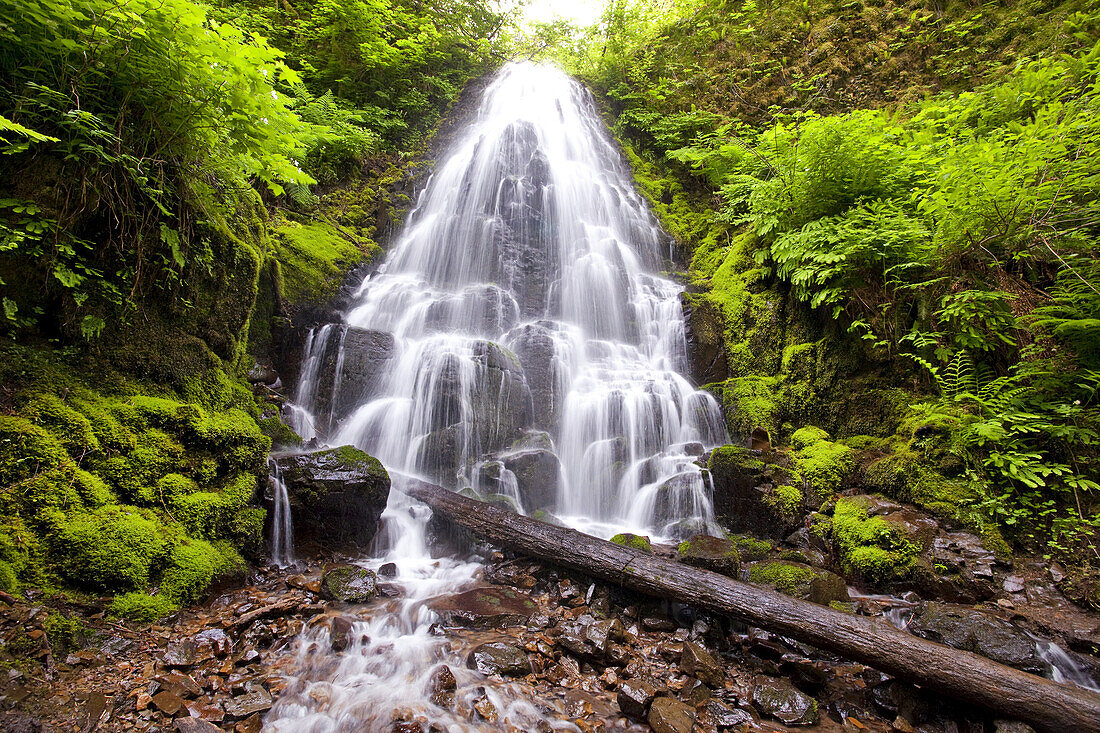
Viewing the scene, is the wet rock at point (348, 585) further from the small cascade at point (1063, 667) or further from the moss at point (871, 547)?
the small cascade at point (1063, 667)

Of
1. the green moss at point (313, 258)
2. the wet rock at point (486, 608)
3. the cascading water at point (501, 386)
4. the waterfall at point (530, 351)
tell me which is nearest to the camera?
the cascading water at point (501, 386)

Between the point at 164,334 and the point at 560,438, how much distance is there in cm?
579

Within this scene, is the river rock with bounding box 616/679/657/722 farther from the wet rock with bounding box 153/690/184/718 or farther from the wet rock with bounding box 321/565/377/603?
the wet rock with bounding box 153/690/184/718

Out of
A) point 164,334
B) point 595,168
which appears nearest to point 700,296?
point 595,168

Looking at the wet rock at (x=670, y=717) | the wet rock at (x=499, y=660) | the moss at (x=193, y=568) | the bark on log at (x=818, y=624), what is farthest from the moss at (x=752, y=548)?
→ the moss at (x=193, y=568)

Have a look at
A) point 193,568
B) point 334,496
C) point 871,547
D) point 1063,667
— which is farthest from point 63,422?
point 1063,667

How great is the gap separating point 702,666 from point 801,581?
1.66 meters

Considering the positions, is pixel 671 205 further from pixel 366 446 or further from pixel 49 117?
pixel 49 117

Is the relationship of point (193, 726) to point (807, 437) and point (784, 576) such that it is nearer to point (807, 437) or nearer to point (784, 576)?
point (784, 576)

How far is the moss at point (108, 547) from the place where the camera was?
2986mm

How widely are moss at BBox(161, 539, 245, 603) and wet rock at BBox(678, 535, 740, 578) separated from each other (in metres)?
4.46

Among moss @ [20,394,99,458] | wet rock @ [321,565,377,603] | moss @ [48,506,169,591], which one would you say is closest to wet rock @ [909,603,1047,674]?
wet rock @ [321,565,377,603]

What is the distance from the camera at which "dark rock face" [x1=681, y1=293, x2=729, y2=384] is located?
886 centimetres

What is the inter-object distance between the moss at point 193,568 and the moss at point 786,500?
620 centimetres
